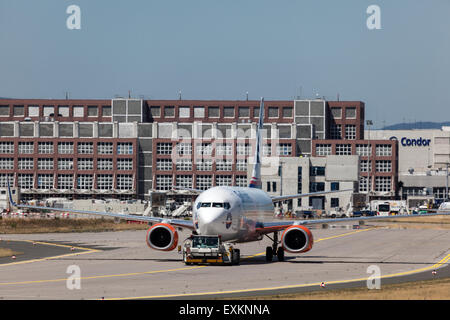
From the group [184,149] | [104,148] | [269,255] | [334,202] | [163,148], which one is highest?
[163,148]

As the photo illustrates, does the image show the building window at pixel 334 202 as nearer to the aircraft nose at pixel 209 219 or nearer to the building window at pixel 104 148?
the building window at pixel 104 148

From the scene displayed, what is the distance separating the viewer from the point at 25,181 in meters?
198

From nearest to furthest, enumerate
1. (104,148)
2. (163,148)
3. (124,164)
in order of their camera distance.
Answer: (104,148) < (124,164) < (163,148)

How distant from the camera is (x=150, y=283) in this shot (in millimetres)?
40812

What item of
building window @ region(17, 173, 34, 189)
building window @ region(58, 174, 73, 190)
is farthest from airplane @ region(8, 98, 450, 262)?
building window @ region(17, 173, 34, 189)

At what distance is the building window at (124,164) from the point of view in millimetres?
198500

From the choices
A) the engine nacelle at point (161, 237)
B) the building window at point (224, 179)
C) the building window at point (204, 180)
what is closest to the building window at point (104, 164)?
the building window at point (204, 180)

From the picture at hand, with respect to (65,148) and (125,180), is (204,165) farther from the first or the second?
(65,148)

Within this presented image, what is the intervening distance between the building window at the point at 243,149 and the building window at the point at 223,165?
3418mm

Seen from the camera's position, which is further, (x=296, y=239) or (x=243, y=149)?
(x=243, y=149)

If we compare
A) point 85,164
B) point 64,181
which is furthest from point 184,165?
point 64,181

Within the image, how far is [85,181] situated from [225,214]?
150199 millimetres

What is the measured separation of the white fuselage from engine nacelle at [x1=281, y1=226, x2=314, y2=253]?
2.89m

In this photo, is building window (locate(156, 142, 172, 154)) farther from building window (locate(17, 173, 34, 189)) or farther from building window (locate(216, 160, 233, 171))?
building window (locate(17, 173, 34, 189))
